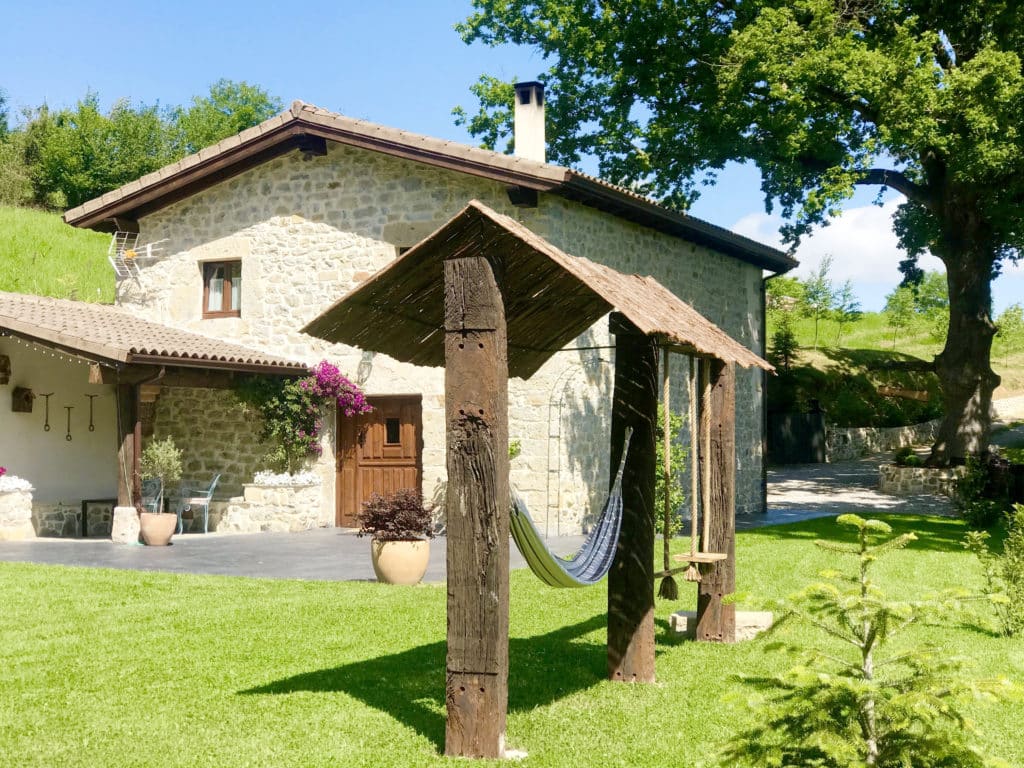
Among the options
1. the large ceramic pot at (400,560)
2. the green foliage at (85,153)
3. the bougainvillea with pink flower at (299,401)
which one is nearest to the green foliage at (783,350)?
the bougainvillea with pink flower at (299,401)

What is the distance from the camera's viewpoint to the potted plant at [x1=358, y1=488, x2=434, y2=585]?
9.35 metres

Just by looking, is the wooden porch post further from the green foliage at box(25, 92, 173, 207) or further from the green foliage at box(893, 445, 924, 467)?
the green foliage at box(25, 92, 173, 207)

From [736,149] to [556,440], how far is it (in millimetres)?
6117

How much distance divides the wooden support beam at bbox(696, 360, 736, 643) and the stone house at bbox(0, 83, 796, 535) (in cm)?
586

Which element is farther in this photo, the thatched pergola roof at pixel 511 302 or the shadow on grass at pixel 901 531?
the shadow on grass at pixel 901 531

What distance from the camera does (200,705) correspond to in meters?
5.49

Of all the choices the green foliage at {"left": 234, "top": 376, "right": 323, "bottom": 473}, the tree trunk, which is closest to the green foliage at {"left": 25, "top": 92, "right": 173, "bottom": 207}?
the green foliage at {"left": 234, "top": 376, "right": 323, "bottom": 473}

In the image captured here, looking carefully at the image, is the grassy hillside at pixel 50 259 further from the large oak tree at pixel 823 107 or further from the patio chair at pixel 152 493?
the patio chair at pixel 152 493

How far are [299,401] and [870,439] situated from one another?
64.5 ft

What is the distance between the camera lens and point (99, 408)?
50.7 feet

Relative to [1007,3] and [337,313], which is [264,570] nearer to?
[337,313]

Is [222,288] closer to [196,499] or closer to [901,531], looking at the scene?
[196,499]

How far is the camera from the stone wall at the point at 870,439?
2848 cm

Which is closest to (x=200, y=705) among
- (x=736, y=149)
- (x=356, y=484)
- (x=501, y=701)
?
(x=501, y=701)
